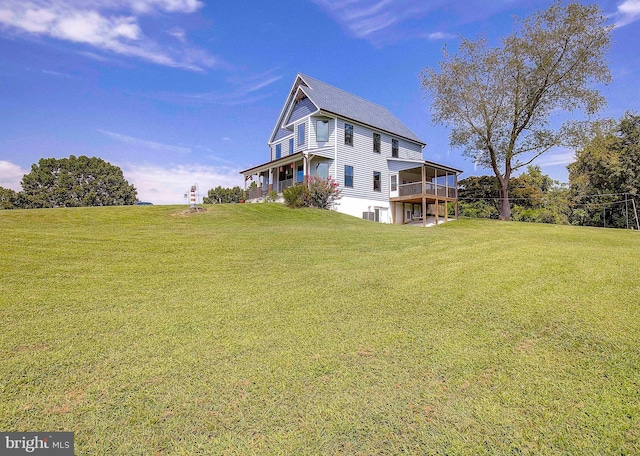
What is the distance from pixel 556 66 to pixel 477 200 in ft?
39.8

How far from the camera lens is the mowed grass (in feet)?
6.84

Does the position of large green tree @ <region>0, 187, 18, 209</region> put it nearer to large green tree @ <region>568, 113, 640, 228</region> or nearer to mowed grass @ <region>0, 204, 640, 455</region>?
mowed grass @ <region>0, 204, 640, 455</region>

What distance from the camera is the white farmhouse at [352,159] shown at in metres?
21.1

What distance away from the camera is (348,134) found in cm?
2188

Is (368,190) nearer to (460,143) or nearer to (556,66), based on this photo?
(460,143)

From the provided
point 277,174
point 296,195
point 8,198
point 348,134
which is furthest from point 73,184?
point 348,134

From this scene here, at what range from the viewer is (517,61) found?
851 inches

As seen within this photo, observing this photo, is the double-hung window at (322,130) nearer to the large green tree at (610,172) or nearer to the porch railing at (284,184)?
the porch railing at (284,184)

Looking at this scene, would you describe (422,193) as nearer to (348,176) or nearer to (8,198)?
(348,176)

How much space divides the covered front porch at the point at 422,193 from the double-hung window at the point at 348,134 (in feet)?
15.7

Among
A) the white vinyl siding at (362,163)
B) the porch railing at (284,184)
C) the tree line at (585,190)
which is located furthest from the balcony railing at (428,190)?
the porch railing at (284,184)

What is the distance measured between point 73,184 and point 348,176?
3971cm

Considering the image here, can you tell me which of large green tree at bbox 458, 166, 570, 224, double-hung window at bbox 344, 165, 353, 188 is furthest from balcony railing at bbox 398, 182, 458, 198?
large green tree at bbox 458, 166, 570, 224

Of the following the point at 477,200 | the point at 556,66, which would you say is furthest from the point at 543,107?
the point at 477,200
